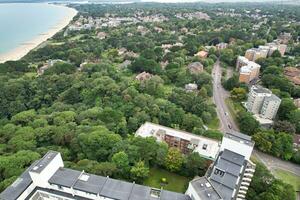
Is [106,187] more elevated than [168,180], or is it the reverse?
[106,187]

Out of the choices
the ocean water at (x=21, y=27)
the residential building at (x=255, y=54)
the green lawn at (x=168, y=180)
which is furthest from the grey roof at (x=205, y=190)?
the ocean water at (x=21, y=27)

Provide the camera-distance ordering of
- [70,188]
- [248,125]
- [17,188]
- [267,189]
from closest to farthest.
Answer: [17,188] < [70,188] < [267,189] < [248,125]

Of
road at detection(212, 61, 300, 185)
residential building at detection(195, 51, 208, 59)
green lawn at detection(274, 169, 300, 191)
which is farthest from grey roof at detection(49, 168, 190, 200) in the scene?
residential building at detection(195, 51, 208, 59)

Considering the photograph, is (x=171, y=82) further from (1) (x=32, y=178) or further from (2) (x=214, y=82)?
(1) (x=32, y=178)

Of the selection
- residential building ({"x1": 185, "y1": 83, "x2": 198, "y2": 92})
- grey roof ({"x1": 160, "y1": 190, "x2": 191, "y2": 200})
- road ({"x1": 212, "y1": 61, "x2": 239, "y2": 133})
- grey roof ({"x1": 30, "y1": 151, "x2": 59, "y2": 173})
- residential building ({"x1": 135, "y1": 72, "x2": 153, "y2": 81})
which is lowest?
road ({"x1": 212, "y1": 61, "x2": 239, "y2": 133})

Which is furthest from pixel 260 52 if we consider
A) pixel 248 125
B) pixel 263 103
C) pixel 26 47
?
pixel 26 47

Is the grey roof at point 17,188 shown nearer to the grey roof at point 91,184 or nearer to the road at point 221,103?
the grey roof at point 91,184

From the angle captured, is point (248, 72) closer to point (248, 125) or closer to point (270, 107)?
point (270, 107)

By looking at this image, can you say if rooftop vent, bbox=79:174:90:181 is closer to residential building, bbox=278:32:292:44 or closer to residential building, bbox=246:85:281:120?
residential building, bbox=246:85:281:120
